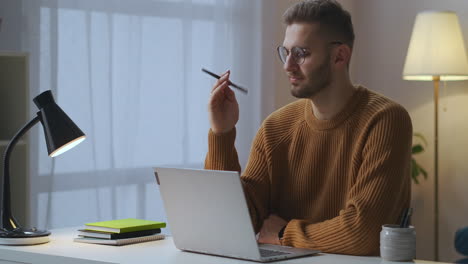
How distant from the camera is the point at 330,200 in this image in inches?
96.8

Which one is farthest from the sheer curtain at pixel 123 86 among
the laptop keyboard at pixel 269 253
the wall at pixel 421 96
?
the laptop keyboard at pixel 269 253

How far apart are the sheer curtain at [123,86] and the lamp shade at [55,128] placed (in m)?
1.03

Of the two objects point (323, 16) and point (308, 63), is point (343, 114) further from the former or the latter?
point (323, 16)

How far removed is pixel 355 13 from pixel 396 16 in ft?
Result: 0.98

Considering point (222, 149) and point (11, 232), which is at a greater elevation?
point (222, 149)

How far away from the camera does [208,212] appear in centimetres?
205

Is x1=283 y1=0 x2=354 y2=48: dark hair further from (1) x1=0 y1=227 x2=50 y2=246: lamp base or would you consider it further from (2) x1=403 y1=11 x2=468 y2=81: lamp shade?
(2) x1=403 y1=11 x2=468 y2=81: lamp shade

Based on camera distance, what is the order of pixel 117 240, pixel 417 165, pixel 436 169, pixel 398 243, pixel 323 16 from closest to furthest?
1. pixel 398 243
2. pixel 117 240
3. pixel 323 16
4. pixel 436 169
5. pixel 417 165

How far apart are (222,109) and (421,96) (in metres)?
2.45

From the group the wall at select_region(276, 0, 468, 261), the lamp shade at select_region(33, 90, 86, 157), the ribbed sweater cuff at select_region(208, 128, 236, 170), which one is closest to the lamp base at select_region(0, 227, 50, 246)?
the lamp shade at select_region(33, 90, 86, 157)

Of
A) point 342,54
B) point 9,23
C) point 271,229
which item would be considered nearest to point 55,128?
point 271,229

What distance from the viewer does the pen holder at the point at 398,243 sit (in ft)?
6.42

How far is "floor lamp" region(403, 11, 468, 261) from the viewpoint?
423 cm

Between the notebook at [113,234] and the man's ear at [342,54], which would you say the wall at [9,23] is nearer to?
the notebook at [113,234]
